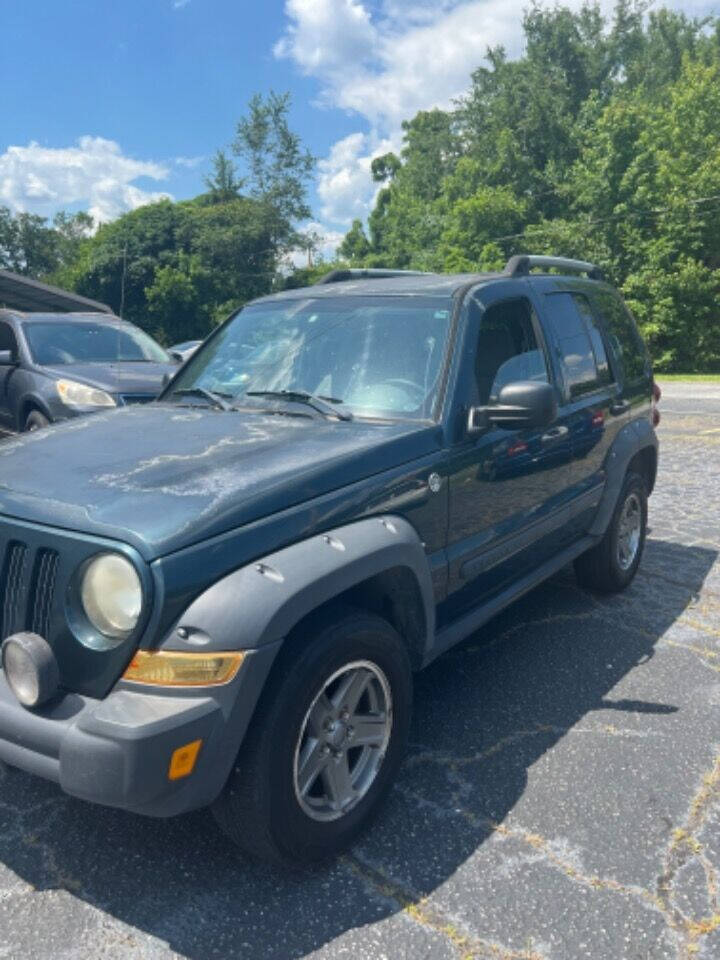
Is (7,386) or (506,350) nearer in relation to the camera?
(506,350)

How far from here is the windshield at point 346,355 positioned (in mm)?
3188

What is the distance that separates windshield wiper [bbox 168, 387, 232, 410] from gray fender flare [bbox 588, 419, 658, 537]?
2.27m

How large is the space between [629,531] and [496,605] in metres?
1.91

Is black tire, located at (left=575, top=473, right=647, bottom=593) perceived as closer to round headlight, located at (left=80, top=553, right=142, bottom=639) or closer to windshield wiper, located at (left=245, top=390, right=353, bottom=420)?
windshield wiper, located at (left=245, top=390, right=353, bottom=420)

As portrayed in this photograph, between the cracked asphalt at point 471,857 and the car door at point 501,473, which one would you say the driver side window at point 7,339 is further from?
the cracked asphalt at point 471,857

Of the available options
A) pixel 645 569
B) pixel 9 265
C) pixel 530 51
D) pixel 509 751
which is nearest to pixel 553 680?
pixel 509 751

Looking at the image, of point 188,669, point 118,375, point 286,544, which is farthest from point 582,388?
point 118,375

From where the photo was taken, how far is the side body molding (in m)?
2.06

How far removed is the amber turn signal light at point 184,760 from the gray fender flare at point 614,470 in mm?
3030

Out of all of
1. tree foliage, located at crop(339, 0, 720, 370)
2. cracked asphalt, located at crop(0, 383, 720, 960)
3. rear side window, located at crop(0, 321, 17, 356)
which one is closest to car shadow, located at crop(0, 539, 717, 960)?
cracked asphalt, located at crop(0, 383, 720, 960)

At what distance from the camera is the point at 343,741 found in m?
2.49

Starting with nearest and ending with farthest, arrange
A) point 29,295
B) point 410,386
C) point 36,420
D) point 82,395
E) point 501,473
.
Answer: point 410,386, point 501,473, point 82,395, point 36,420, point 29,295

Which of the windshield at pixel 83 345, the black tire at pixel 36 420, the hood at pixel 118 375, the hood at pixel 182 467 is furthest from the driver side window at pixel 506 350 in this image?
the windshield at pixel 83 345

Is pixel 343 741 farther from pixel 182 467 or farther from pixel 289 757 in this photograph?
pixel 182 467
